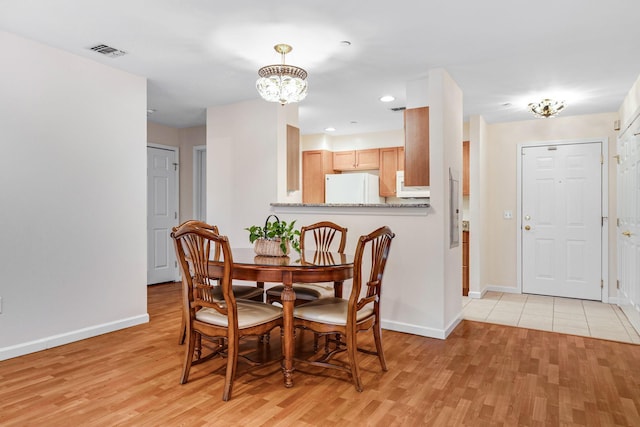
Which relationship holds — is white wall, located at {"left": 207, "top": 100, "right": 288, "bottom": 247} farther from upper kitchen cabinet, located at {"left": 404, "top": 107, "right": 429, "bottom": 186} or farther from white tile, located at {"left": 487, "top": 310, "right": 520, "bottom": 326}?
white tile, located at {"left": 487, "top": 310, "right": 520, "bottom": 326}

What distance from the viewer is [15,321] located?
2.92 metres

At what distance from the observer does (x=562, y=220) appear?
5188mm

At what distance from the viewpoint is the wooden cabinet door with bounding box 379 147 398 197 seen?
605 cm

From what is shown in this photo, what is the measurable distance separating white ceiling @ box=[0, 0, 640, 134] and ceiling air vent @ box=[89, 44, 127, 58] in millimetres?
60

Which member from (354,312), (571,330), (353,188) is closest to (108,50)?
(354,312)

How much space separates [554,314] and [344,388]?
3.01 m

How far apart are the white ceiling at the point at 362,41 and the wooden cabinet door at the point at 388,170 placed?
6.02 ft

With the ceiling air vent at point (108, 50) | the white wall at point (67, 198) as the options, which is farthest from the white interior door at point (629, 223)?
the white wall at point (67, 198)

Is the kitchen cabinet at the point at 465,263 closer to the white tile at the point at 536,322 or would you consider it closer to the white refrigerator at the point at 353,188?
the white tile at the point at 536,322

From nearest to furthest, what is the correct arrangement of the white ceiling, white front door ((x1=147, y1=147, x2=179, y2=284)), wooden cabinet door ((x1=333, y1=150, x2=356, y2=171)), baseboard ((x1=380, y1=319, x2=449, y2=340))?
the white ceiling → baseboard ((x1=380, y1=319, x2=449, y2=340)) → white front door ((x1=147, y1=147, x2=179, y2=284)) → wooden cabinet door ((x1=333, y1=150, x2=356, y2=171))

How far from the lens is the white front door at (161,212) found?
18.9ft

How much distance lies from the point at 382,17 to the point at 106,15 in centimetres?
174

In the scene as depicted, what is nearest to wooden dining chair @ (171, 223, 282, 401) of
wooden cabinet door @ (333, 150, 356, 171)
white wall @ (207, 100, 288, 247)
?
white wall @ (207, 100, 288, 247)

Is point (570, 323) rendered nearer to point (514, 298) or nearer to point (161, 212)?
point (514, 298)
